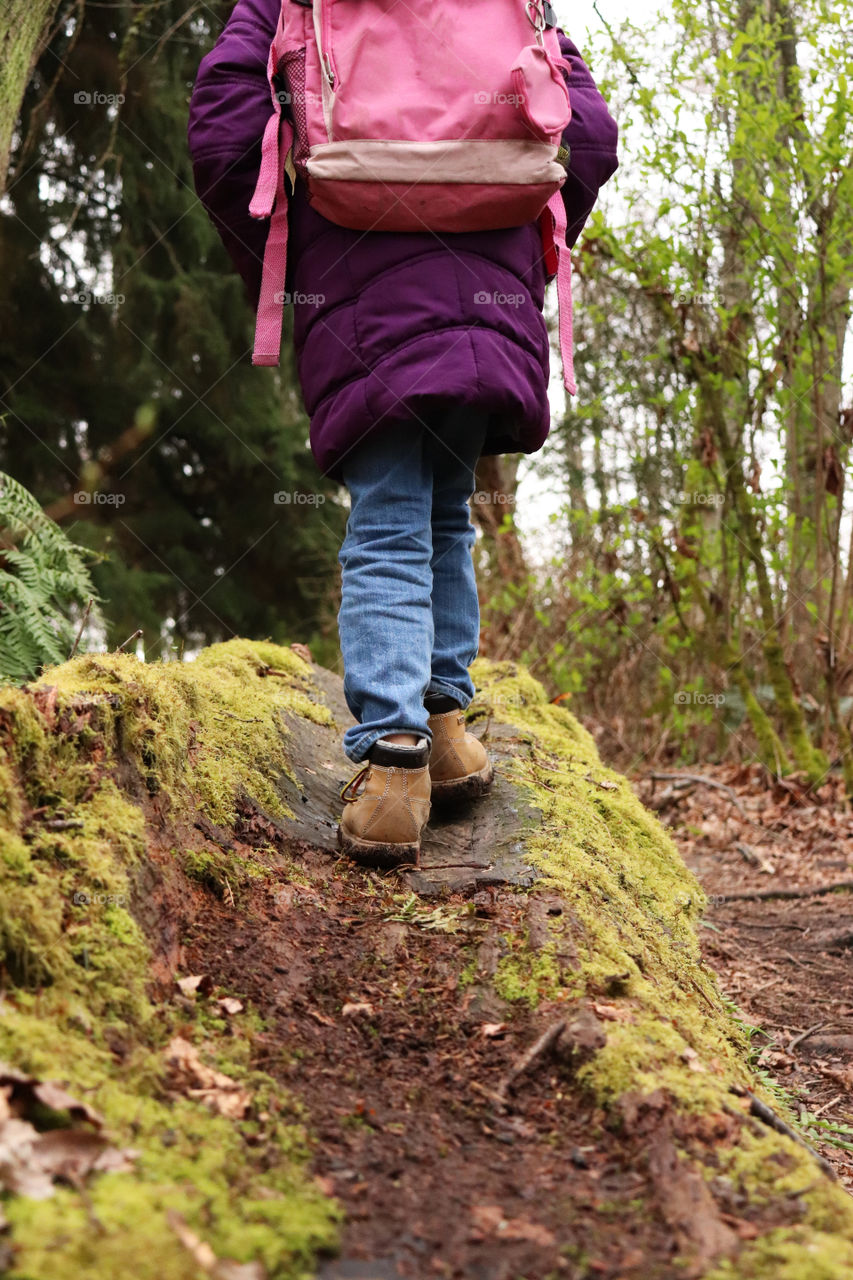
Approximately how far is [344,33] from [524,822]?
78.1 inches

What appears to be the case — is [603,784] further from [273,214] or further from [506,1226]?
[506,1226]

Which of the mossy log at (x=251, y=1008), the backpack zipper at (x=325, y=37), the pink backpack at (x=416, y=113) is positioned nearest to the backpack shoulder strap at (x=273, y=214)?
the pink backpack at (x=416, y=113)

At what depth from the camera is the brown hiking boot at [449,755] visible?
298 cm

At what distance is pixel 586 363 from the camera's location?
13133 millimetres

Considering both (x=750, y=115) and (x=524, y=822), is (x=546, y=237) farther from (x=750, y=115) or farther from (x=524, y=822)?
(x=750, y=115)

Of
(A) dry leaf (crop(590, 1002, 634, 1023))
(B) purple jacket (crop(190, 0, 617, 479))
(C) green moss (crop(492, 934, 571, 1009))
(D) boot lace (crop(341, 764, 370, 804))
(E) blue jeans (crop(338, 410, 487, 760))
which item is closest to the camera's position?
(A) dry leaf (crop(590, 1002, 634, 1023))

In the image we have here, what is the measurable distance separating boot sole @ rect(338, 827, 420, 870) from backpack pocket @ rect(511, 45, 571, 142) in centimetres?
171

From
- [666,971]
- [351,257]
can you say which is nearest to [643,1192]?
[666,971]

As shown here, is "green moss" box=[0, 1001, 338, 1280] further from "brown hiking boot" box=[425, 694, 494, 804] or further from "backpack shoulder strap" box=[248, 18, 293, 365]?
"backpack shoulder strap" box=[248, 18, 293, 365]

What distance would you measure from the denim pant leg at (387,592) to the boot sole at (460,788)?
0.35 metres

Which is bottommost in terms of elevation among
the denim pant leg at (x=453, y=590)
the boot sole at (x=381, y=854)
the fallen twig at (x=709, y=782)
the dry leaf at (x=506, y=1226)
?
the fallen twig at (x=709, y=782)

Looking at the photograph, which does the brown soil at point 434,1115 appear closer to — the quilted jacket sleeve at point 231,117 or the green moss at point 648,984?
the green moss at point 648,984

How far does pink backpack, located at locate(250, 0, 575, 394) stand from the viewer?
2.36m

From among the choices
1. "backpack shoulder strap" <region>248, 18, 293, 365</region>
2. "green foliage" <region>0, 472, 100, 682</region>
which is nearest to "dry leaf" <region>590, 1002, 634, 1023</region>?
"backpack shoulder strap" <region>248, 18, 293, 365</region>
